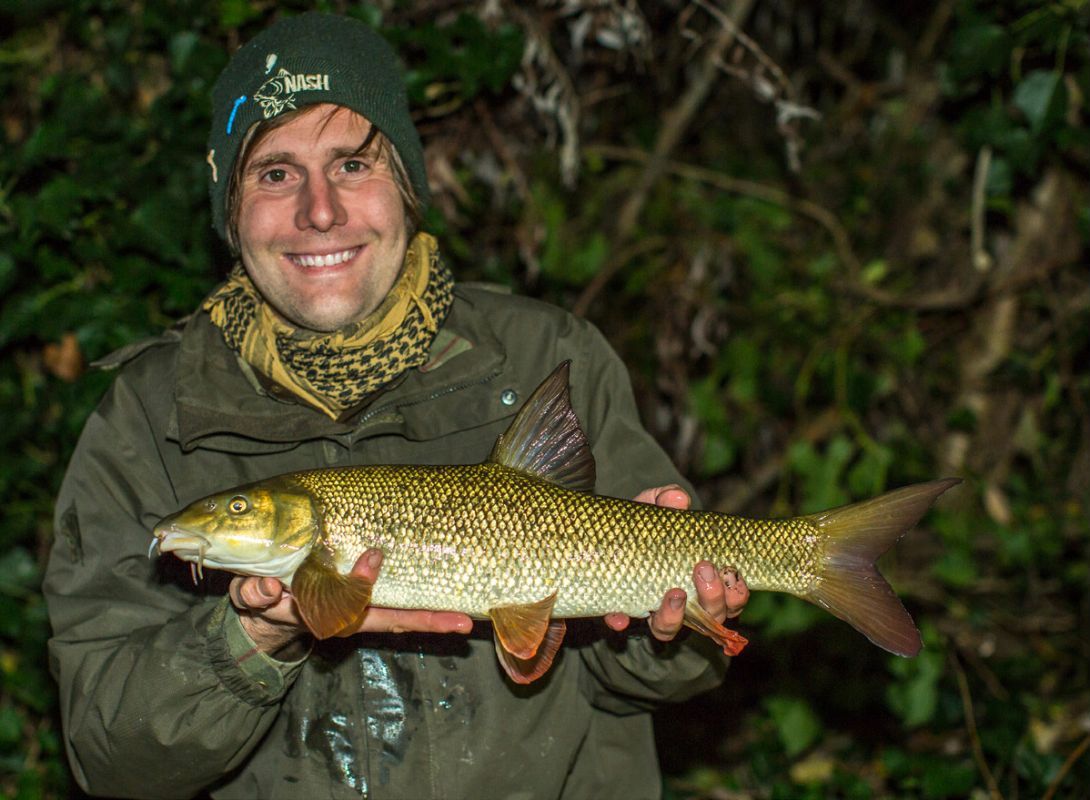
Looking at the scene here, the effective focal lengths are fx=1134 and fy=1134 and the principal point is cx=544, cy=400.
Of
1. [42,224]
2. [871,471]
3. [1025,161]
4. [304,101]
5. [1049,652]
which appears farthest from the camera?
[1049,652]

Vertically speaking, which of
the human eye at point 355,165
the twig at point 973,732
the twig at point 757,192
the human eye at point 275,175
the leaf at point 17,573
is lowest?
the twig at point 973,732

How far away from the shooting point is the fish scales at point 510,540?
2414 mm

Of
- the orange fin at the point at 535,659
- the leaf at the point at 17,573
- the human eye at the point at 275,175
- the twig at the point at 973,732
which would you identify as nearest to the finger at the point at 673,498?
the orange fin at the point at 535,659

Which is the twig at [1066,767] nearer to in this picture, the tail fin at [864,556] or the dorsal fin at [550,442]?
the tail fin at [864,556]

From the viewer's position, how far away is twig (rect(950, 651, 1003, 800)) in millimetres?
4258

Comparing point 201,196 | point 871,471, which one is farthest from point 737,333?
point 201,196

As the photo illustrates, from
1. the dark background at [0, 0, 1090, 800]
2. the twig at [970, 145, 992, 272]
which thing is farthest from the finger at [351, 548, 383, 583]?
the twig at [970, 145, 992, 272]

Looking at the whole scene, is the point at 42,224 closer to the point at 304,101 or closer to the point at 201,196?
the point at 201,196

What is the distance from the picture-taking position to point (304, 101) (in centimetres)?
282

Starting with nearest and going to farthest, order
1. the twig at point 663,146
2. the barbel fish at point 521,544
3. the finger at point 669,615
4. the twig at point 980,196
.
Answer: the barbel fish at point 521,544, the finger at point 669,615, the twig at point 980,196, the twig at point 663,146

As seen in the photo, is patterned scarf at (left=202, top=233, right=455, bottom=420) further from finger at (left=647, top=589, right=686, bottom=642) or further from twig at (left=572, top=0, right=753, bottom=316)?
twig at (left=572, top=0, right=753, bottom=316)

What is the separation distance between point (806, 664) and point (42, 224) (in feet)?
12.9

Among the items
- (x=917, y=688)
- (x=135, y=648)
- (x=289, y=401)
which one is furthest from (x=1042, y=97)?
(x=135, y=648)

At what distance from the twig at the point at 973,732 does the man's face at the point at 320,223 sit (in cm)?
293
